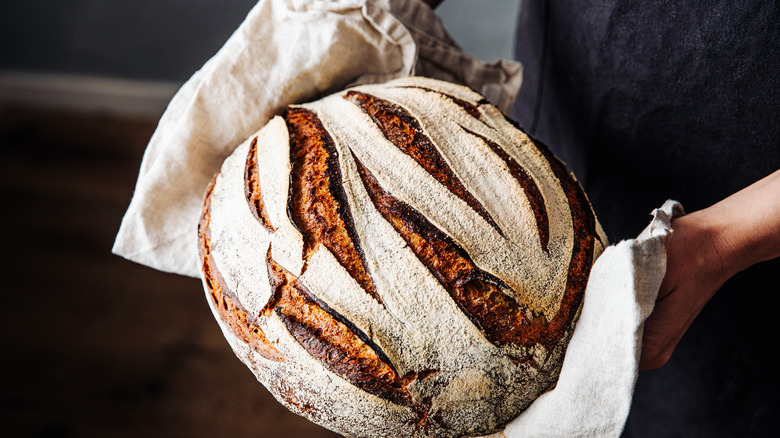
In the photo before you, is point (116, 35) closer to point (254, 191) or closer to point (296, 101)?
point (296, 101)

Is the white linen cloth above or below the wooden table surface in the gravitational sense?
above

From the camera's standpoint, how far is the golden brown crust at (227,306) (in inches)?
23.2

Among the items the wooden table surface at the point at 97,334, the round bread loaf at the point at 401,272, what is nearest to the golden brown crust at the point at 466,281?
the round bread loaf at the point at 401,272

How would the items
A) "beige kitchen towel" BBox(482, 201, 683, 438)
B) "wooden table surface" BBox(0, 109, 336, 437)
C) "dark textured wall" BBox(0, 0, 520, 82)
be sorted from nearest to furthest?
1. "beige kitchen towel" BBox(482, 201, 683, 438)
2. "wooden table surface" BBox(0, 109, 336, 437)
3. "dark textured wall" BBox(0, 0, 520, 82)

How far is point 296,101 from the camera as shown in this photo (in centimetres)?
75

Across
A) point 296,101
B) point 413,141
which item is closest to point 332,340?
point 413,141

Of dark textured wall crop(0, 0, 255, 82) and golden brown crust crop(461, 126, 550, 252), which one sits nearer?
golden brown crust crop(461, 126, 550, 252)

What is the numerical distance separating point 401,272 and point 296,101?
32 cm

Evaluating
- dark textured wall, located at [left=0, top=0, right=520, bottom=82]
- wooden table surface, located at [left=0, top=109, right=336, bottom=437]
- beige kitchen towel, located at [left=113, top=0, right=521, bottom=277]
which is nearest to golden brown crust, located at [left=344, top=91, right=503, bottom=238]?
beige kitchen towel, located at [left=113, top=0, right=521, bottom=277]

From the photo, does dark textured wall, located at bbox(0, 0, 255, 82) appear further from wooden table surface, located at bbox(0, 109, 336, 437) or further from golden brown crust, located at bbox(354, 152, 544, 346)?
golden brown crust, located at bbox(354, 152, 544, 346)

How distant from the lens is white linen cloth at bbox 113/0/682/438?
0.57 metres

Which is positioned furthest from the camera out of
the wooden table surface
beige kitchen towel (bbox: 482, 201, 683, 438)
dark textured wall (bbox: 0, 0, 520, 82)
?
dark textured wall (bbox: 0, 0, 520, 82)

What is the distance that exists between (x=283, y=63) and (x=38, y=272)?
1526mm

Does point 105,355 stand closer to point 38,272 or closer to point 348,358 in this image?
point 38,272
